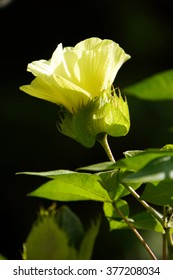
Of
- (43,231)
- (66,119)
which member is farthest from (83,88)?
(43,231)

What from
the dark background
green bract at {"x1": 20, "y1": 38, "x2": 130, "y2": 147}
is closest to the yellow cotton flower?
green bract at {"x1": 20, "y1": 38, "x2": 130, "y2": 147}

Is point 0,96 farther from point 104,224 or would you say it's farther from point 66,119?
point 66,119

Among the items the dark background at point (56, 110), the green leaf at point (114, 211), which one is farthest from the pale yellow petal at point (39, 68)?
the dark background at point (56, 110)

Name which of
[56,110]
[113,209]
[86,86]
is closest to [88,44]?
[86,86]

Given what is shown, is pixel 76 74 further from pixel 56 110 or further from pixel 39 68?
pixel 56 110

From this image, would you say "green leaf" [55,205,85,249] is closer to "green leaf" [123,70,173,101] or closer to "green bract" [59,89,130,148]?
"green bract" [59,89,130,148]

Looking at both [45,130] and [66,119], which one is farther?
[45,130]
